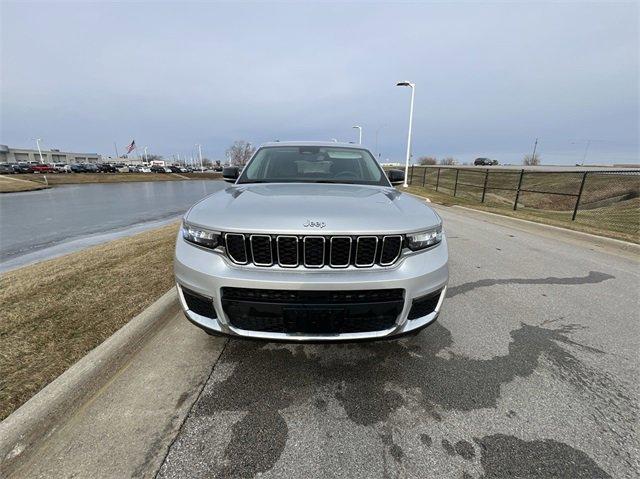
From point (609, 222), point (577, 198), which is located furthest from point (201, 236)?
point (577, 198)

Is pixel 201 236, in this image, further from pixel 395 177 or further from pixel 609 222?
pixel 609 222

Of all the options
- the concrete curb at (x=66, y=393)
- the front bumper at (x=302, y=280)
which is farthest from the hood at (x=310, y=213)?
the concrete curb at (x=66, y=393)

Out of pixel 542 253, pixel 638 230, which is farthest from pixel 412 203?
pixel 638 230

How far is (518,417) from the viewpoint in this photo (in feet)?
6.84

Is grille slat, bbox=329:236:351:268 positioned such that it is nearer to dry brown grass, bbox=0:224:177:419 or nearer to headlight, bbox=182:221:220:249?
headlight, bbox=182:221:220:249

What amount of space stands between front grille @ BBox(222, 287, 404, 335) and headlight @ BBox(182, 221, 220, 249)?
1.14 feet

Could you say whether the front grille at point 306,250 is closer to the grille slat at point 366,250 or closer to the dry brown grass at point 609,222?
the grille slat at point 366,250

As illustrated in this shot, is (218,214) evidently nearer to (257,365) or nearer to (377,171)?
(257,365)

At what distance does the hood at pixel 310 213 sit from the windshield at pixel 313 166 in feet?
1.89

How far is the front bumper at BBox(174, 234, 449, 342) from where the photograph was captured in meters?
1.99

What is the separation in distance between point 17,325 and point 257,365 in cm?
237

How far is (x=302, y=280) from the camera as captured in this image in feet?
6.55

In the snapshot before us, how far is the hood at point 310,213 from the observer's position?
2.06 meters

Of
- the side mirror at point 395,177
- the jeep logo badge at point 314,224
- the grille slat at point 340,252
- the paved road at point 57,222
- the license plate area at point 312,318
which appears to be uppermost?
the side mirror at point 395,177
